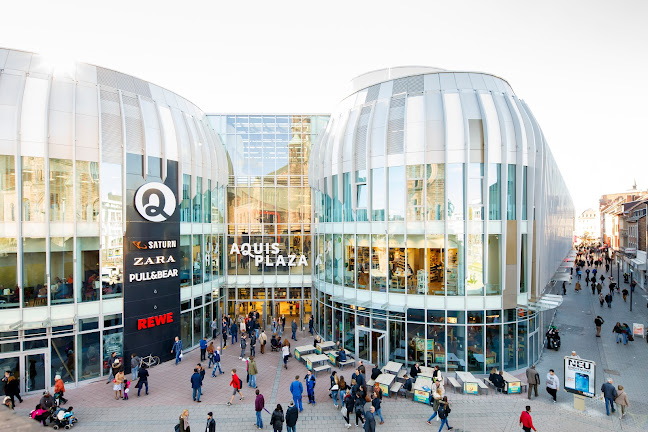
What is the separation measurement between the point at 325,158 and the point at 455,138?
26.9ft

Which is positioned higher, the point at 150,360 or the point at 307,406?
the point at 150,360

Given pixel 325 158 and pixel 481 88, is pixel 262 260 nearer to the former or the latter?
pixel 325 158

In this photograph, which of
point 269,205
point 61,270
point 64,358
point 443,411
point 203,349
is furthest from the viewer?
point 269,205

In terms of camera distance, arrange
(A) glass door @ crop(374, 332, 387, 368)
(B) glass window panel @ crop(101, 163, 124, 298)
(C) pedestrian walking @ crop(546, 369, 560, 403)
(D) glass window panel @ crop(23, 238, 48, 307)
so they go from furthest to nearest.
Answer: (A) glass door @ crop(374, 332, 387, 368) < (B) glass window panel @ crop(101, 163, 124, 298) < (D) glass window panel @ crop(23, 238, 48, 307) < (C) pedestrian walking @ crop(546, 369, 560, 403)

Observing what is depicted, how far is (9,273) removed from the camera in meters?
16.2

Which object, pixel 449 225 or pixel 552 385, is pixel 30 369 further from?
pixel 552 385

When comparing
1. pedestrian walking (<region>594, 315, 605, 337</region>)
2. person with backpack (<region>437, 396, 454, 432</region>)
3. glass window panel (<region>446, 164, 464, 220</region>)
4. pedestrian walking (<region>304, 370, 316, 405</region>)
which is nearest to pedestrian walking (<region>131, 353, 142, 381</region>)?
pedestrian walking (<region>304, 370, 316, 405</region>)

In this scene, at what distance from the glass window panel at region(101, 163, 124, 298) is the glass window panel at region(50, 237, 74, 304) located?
131 cm

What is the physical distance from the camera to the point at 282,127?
2956 cm

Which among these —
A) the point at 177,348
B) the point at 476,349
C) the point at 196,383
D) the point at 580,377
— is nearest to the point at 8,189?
the point at 177,348

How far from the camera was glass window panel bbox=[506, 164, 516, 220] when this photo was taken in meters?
18.7

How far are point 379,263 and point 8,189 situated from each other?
712 inches

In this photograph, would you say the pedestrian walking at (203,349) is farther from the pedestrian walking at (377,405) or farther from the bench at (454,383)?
the bench at (454,383)

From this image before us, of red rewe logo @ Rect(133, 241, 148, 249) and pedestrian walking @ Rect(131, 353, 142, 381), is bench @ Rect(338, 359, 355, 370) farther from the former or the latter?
red rewe logo @ Rect(133, 241, 148, 249)
